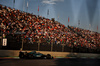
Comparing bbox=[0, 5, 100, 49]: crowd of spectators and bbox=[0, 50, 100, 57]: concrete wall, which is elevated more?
bbox=[0, 5, 100, 49]: crowd of spectators

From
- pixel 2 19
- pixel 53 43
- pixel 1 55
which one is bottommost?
pixel 1 55

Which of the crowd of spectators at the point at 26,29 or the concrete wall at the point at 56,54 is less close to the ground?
the crowd of spectators at the point at 26,29

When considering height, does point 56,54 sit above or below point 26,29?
below

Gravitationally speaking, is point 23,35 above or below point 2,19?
below

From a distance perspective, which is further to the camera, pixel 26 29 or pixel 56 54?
pixel 26 29

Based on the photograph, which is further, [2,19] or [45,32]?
[45,32]

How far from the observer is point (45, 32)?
28219 millimetres

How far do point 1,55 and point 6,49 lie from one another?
107 centimetres

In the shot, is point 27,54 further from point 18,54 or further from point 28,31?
point 28,31

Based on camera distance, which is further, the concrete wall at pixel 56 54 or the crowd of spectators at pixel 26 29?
the crowd of spectators at pixel 26 29

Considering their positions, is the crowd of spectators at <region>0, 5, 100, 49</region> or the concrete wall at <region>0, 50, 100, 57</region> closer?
the concrete wall at <region>0, 50, 100, 57</region>

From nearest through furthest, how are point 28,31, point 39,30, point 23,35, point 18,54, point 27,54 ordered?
point 27,54 < point 18,54 < point 23,35 < point 28,31 < point 39,30

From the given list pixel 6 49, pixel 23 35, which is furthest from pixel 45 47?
pixel 6 49

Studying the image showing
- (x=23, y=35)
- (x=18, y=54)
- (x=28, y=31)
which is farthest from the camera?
(x=28, y=31)
